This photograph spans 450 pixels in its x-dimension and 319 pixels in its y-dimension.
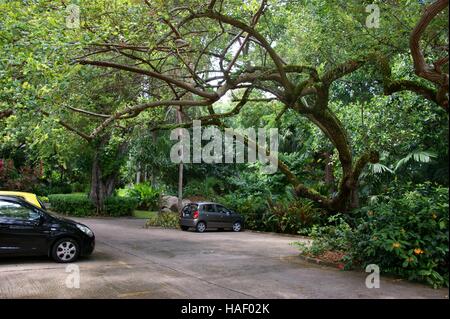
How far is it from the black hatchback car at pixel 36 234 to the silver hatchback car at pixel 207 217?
30.4 feet

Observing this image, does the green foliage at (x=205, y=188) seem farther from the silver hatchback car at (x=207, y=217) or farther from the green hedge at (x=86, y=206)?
the silver hatchback car at (x=207, y=217)

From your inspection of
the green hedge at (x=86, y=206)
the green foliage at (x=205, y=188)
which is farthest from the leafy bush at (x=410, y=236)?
the green hedge at (x=86, y=206)

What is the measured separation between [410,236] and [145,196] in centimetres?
2498

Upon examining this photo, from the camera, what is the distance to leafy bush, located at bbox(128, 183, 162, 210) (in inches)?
1216

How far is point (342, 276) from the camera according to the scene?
8.30m

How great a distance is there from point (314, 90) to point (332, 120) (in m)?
1.10

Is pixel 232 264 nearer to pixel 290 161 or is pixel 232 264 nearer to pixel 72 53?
pixel 72 53

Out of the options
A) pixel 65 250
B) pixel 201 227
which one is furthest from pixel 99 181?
pixel 65 250

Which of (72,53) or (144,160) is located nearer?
(72,53)

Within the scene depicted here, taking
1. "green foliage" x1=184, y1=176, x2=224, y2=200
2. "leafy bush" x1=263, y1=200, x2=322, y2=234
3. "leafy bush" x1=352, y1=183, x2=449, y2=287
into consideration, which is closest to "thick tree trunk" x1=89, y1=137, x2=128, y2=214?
"green foliage" x1=184, y1=176, x2=224, y2=200

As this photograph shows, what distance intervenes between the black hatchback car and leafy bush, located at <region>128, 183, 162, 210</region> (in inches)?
831

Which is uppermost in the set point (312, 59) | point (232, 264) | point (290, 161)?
point (312, 59)

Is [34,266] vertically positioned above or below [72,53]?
below

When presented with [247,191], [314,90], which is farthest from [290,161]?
[314,90]
